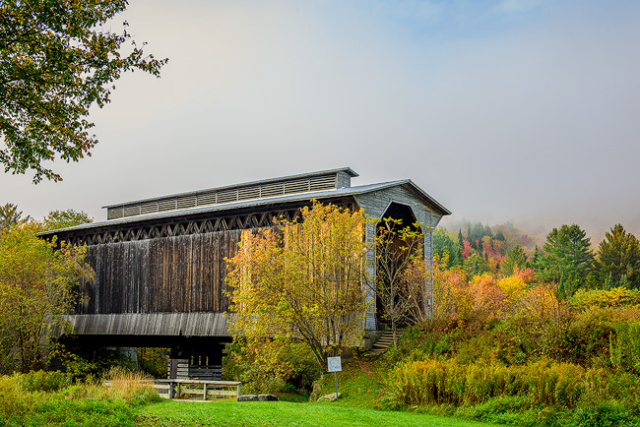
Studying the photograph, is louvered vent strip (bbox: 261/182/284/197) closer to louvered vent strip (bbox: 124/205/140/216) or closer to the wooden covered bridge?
the wooden covered bridge

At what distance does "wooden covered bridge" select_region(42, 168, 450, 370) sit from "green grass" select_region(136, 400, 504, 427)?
707cm

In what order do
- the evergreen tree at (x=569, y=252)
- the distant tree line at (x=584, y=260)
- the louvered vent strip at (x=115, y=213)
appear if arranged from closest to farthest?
the louvered vent strip at (x=115, y=213) → the distant tree line at (x=584, y=260) → the evergreen tree at (x=569, y=252)

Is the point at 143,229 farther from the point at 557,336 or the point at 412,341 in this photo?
the point at 557,336

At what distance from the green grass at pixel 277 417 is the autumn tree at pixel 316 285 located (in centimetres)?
485

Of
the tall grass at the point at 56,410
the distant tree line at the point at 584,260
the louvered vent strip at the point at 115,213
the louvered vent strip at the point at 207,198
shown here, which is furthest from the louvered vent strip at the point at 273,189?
the distant tree line at the point at 584,260

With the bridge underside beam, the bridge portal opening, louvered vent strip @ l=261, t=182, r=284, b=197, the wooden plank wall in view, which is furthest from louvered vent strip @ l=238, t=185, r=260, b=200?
the bridge portal opening

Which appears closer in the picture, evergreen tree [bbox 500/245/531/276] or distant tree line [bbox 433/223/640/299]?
distant tree line [bbox 433/223/640/299]

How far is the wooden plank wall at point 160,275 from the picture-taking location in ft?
74.3

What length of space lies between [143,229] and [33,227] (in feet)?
53.6

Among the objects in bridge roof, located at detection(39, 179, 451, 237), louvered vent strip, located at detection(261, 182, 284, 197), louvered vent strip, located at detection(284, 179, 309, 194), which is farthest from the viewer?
louvered vent strip, located at detection(261, 182, 284, 197)

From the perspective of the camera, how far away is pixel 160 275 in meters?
24.6

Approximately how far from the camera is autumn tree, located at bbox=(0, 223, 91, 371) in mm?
24984

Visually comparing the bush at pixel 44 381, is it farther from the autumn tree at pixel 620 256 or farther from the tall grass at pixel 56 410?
the autumn tree at pixel 620 256

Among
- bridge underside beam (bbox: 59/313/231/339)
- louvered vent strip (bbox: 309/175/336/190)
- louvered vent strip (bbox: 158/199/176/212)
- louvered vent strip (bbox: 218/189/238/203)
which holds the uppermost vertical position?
louvered vent strip (bbox: 158/199/176/212)
